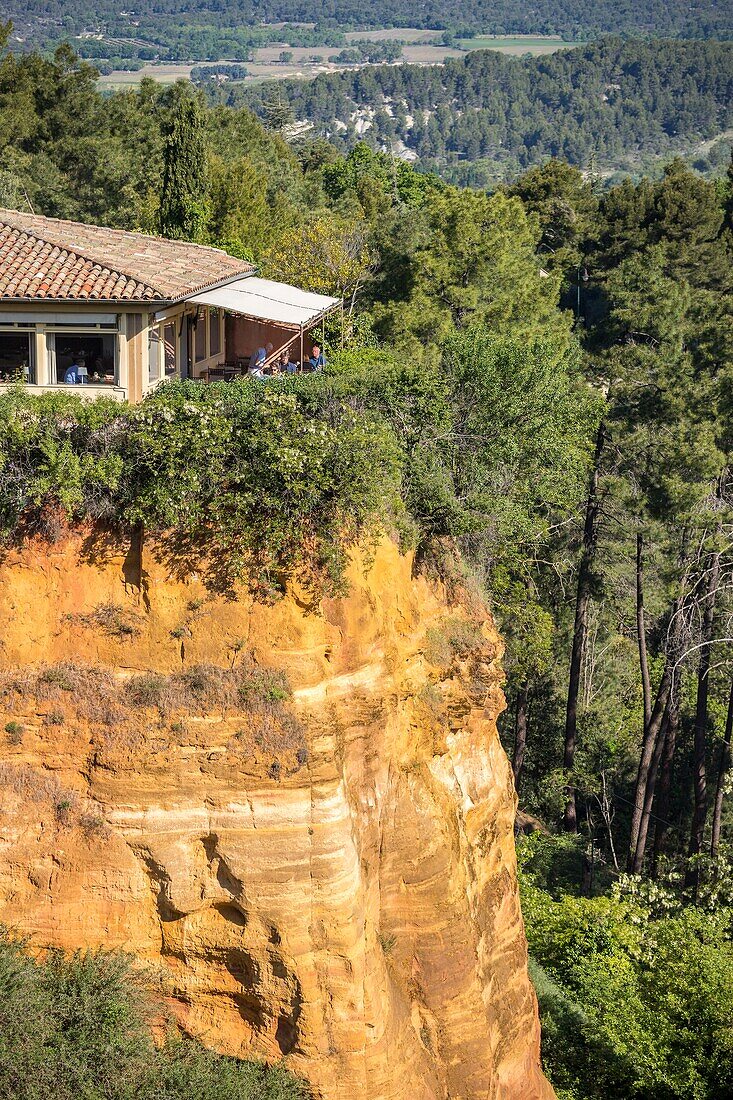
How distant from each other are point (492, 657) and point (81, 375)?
928 centimetres

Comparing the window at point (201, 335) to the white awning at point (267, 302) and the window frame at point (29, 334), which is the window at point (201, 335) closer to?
the white awning at point (267, 302)

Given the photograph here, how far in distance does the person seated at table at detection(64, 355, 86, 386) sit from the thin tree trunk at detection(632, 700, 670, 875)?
64.8ft

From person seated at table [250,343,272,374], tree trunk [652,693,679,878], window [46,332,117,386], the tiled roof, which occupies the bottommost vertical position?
tree trunk [652,693,679,878]

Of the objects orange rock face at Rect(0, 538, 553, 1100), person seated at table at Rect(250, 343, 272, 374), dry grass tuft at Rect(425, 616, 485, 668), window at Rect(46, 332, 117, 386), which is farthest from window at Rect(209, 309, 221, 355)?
orange rock face at Rect(0, 538, 553, 1100)

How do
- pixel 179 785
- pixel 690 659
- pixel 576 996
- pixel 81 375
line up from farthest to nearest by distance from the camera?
pixel 690 659 → pixel 576 996 → pixel 81 375 → pixel 179 785

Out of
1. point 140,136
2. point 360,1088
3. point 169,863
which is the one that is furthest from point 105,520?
point 140,136

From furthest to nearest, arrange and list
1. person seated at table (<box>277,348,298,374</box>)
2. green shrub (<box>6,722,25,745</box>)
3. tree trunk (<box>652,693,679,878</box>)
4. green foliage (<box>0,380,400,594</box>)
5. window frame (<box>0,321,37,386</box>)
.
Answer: tree trunk (<box>652,693,679,878</box>) → person seated at table (<box>277,348,298,374</box>) → window frame (<box>0,321,37,386</box>) → green shrub (<box>6,722,25,745</box>) → green foliage (<box>0,380,400,594</box>)

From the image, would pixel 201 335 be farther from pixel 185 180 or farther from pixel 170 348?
pixel 185 180

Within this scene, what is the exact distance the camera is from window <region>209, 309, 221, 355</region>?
30066 millimetres

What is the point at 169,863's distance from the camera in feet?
62.0

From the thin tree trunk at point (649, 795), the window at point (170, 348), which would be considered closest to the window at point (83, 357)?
the window at point (170, 348)

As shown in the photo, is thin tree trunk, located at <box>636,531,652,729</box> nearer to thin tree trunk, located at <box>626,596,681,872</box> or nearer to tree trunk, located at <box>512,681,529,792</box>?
thin tree trunk, located at <box>626,596,681,872</box>

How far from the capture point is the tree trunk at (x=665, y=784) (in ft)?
121

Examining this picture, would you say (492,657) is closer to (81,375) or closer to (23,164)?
(81,375)
